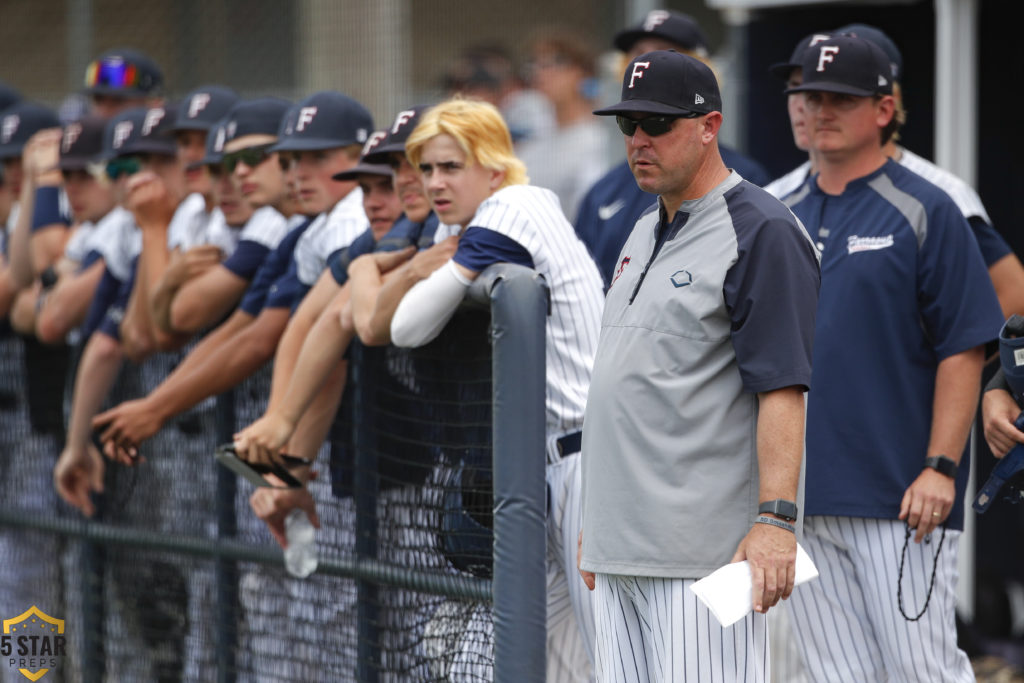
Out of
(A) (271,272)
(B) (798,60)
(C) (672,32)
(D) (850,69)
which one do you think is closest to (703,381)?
(D) (850,69)

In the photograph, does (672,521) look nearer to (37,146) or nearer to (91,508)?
(91,508)

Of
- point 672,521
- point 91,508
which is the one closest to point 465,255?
point 672,521

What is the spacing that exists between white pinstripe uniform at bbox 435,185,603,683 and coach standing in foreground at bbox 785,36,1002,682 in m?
0.64

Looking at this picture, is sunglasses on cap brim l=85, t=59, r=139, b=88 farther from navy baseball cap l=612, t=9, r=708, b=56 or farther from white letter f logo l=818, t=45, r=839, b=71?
white letter f logo l=818, t=45, r=839, b=71

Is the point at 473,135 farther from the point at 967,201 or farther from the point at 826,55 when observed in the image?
the point at 967,201

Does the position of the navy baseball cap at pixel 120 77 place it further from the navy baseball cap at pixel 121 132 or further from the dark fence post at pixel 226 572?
the dark fence post at pixel 226 572

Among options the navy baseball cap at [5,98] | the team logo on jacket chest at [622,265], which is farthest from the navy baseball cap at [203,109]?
the navy baseball cap at [5,98]

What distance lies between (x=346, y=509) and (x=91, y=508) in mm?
1745

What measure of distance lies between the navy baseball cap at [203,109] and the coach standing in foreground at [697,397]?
2888mm

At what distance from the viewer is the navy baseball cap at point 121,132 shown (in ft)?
18.7

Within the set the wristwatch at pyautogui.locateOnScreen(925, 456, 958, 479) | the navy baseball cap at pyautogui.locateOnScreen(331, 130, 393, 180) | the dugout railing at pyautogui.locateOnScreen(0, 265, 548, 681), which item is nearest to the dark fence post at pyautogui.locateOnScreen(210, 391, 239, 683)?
the dugout railing at pyautogui.locateOnScreen(0, 265, 548, 681)

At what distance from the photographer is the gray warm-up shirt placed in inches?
116

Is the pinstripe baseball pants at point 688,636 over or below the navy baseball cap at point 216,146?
below

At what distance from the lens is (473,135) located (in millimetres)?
3904
